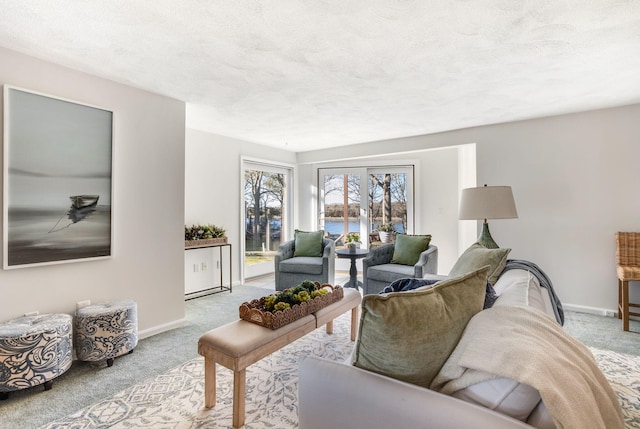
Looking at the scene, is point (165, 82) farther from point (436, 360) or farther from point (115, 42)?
point (436, 360)

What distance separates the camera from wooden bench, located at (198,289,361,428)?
1668 mm

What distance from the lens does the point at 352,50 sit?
210 centimetres

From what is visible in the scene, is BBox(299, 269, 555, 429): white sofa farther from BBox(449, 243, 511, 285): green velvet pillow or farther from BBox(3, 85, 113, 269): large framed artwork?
BBox(3, 85, 113, 269): large framed artwork

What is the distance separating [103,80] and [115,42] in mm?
760

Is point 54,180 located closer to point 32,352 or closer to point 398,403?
point 32,352

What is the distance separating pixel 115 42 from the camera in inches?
79.3

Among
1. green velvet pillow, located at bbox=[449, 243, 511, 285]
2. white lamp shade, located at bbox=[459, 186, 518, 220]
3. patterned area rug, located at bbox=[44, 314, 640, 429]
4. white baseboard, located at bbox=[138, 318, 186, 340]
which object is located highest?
white lamp shade, located at bbox=[459, 186, 518, 220]

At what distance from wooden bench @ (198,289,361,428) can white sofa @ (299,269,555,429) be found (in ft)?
2.03

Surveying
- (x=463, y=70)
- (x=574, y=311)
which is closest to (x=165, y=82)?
(x=463, y=70)

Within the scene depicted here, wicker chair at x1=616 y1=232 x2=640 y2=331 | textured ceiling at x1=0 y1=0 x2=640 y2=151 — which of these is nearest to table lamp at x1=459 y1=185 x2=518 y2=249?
textured ceiling at x1=0 y1=0 x2=640 y2=151

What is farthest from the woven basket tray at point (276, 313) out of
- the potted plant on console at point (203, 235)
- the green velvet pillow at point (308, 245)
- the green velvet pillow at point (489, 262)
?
the green velvet pillow at point (308, 245)

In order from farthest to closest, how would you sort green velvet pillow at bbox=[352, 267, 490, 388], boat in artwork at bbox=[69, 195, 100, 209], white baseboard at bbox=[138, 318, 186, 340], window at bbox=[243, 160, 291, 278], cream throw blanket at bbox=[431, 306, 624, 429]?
window at bbox=[243, 160, 291, 278]
white baseboard at bbox=[138, 318, 186, 340]
boat in artwork at bbox=[69, 195, 100, 209]
green velvet pillow at bbox=[352, 267, 490, 388]
cream throw blanket at bbox=[431, 306, 624, 429]

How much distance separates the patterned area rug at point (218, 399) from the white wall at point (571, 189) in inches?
47.9

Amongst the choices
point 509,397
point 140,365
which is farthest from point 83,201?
point 509,397
